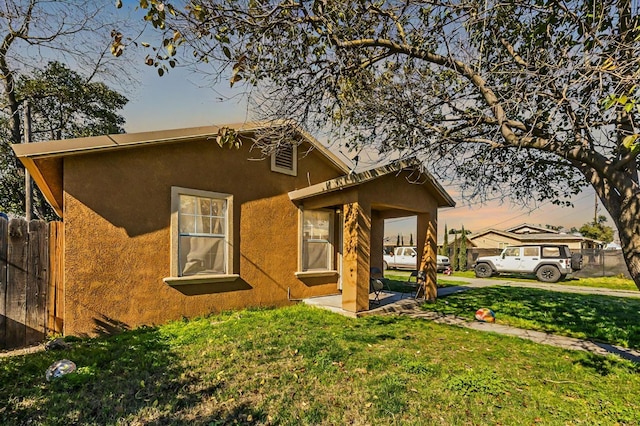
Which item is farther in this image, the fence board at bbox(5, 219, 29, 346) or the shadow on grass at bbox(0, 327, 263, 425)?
the fence board at bbox(5, 219, 29, 346)

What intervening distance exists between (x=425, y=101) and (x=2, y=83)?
16.9 metres

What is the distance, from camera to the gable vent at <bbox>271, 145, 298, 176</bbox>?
8464 mm

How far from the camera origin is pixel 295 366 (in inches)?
177

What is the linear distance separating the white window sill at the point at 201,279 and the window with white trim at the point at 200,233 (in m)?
0.11

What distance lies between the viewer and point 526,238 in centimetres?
A: 2806

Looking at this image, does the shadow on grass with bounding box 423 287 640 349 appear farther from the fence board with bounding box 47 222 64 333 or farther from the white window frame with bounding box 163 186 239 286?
the fence board with bounding box 47 222 64 333

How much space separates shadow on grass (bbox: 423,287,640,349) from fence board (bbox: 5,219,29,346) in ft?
29.0

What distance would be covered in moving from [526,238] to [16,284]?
32.8 metres

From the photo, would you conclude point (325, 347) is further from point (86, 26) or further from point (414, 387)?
point (86, 26)

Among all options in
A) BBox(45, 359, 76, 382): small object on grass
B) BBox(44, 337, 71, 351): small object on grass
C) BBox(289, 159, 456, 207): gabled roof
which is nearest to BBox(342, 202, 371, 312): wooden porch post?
BBox(289, 159, 456, 207): gabled roof

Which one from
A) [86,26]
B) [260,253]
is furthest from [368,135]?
[86,26]

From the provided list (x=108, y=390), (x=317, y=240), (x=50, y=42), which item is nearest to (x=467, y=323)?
(x=317, y=240)

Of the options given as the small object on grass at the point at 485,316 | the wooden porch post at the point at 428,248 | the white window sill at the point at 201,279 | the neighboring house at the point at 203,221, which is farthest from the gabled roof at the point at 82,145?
the small object on grass at the point at 485,316

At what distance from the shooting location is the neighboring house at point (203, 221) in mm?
5578
